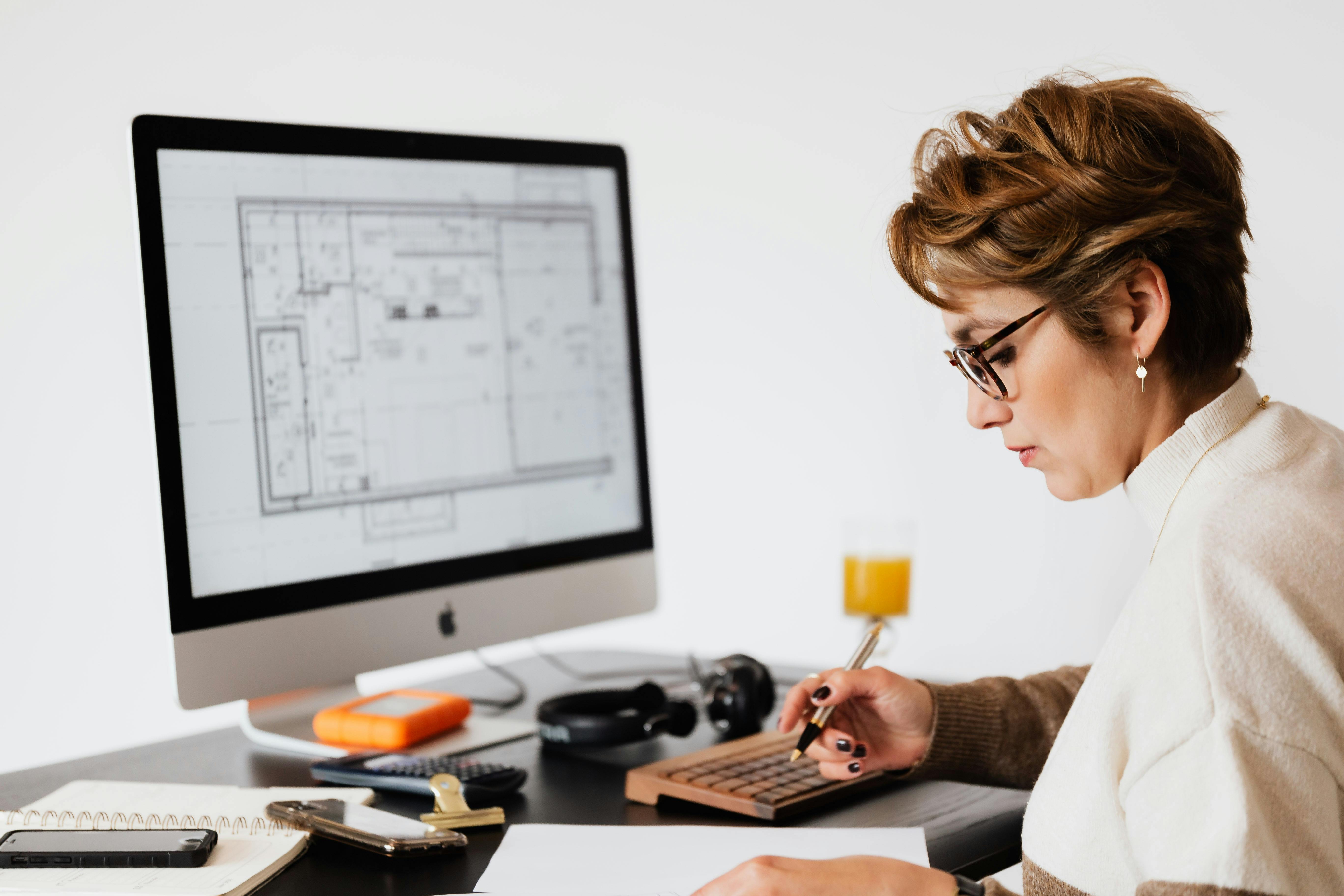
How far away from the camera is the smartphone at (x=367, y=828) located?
36.2 inches

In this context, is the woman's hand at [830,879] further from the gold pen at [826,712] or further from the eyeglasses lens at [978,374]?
the eyeglasses lens at [978,374]

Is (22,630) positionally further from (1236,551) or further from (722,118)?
(1236,551)

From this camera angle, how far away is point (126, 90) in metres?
2.52

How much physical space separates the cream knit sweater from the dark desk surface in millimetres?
183

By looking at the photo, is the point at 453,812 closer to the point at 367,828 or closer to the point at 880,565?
the point at 367,828

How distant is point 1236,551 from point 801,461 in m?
1.81

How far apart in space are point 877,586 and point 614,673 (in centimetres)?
47

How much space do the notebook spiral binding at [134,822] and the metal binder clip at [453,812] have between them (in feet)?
0.36

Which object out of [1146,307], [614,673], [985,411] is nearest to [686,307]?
[614,673]

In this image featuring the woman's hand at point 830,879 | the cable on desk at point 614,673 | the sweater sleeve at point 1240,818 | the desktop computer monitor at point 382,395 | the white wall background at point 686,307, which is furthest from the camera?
the white wall background at point 686,307

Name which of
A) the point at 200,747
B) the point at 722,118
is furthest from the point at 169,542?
the point at 722,118

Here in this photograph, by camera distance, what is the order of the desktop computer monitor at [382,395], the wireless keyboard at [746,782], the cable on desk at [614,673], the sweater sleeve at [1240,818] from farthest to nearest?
1. the cable on desk at [614,673]
2. the desktop computer monitor at [382,395]
3. the wireless keyboard at [746,782]
4. the sweater sleeve at [1240,818]

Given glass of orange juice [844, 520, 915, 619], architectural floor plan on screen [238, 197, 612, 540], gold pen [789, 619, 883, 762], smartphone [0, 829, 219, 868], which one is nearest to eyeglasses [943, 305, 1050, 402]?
gold pen [789, 619, 883, 762]

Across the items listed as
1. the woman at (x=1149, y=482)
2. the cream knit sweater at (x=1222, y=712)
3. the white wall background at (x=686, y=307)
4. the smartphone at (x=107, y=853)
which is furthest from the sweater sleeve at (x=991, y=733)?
the white wall background at (x=686, y=307)
